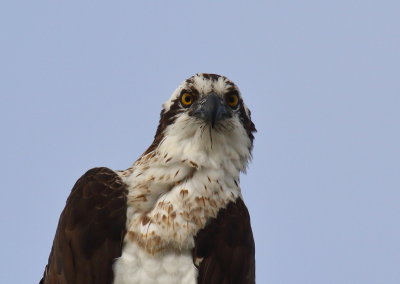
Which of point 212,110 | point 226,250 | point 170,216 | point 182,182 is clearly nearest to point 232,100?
point 212,110

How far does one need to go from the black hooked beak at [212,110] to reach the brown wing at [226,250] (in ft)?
2.54

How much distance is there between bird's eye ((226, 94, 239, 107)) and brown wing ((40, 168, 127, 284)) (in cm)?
133

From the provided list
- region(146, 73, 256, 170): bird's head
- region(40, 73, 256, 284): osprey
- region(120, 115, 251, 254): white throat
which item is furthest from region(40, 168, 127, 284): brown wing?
region(146, 73, 256, 170): bird's head

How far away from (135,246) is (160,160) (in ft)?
2.94

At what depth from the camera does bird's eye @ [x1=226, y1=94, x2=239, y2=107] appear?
7656 millimetres

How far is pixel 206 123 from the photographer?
7.42 meters

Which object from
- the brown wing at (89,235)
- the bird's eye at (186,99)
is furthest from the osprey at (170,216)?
the bird's eye at (186,99)

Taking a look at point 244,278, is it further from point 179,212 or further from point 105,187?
point 105,187

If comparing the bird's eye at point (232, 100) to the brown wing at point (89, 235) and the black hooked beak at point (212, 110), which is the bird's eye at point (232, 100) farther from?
the brown wing at point (89, 235)

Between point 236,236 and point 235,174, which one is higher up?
point 235,174

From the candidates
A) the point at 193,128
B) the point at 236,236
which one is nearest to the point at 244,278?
the point at 236,236

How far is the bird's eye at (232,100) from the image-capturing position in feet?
25.1

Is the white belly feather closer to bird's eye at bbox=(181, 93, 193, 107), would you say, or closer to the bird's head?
the bird's head

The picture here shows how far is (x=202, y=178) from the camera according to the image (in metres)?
7.18
